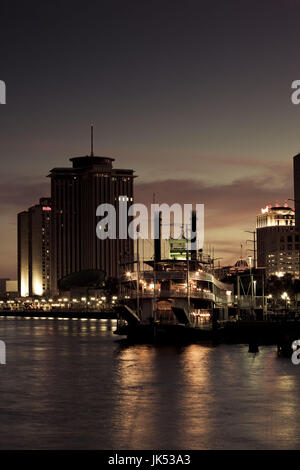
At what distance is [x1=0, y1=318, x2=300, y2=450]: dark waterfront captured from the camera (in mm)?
39656

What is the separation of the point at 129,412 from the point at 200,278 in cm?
6023

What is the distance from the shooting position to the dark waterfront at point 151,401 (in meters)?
39.7

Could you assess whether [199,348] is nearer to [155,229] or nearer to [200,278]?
[200,278]

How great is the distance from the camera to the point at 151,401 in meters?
52.8

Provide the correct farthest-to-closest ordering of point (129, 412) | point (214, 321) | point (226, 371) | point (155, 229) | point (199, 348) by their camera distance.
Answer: point (155, 229) → point (214, 321) → point (199, 348) → point (226, 371) → point (129, 412)

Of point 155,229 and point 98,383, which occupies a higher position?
point 155,229

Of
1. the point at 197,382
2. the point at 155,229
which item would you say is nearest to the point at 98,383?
the point at 197,382

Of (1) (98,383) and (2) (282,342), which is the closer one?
(1) (98,383)
